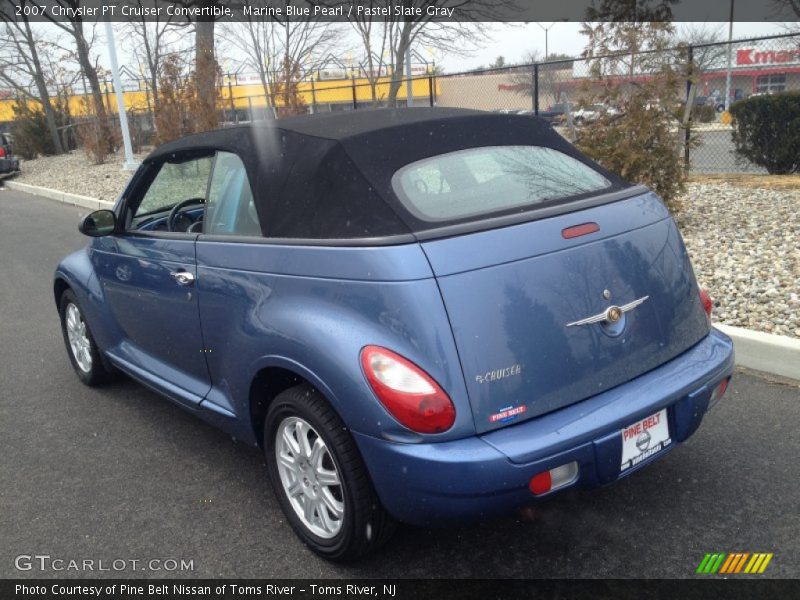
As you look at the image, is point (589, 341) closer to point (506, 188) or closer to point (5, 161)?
point (506, 188)

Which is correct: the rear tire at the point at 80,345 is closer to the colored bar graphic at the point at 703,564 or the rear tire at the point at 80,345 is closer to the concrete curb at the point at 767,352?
the colored bar graphic at the point at 703,564

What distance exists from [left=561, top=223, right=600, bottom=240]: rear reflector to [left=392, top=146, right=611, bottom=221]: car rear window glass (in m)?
0.24

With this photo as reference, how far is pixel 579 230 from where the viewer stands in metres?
2.58

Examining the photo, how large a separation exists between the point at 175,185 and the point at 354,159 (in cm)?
237

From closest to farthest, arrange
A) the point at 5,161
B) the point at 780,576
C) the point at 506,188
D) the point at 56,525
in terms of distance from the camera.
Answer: the point at 780,576, the point at 506,188, the point at 56,525, the point at 5,161

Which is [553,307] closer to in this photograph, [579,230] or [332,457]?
[579,230]

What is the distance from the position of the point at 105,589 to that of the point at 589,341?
2038 millimetres

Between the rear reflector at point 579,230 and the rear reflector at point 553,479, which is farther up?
the rear reflector at point 579,230

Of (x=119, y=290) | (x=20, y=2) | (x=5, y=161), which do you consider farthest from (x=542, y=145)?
(x=20, y=2)

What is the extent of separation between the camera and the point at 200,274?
317 cm

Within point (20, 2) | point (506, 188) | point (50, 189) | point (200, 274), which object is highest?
point (20, 2)

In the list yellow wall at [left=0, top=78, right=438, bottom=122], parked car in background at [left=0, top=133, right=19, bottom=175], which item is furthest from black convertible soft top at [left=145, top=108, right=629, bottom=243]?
parked car in background at [left=0, top=133, right=19, bottom=175]

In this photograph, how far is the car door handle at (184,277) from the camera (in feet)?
10.6

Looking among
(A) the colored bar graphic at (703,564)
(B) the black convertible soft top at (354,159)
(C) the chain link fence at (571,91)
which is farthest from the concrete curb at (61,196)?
(A) the colored bar graphic at (703,564)
